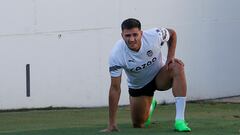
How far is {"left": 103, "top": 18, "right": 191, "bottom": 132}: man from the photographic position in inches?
279

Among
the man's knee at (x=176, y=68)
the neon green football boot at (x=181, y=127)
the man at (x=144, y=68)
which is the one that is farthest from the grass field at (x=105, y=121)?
the man's knee at (x=176, y=68)

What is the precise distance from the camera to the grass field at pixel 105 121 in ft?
24.2

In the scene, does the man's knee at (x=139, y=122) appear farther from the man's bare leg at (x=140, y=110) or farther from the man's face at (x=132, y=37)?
the man's face at (x=132, y=37)

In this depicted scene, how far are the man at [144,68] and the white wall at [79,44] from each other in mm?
4013

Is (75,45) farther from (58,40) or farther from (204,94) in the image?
(204,94)

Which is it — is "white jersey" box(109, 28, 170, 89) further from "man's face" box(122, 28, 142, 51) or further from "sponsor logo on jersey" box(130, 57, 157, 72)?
"man's face" box(122, 28, 142, 51)

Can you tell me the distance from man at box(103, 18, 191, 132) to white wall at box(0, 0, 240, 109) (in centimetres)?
401

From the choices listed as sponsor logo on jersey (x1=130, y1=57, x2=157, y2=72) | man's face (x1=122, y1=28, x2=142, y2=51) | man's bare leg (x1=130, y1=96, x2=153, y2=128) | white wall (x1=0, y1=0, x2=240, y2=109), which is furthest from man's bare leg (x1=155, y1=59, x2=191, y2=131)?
white wall (x1=0, y1=0, x2=240, y2=109)

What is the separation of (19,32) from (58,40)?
73 cm

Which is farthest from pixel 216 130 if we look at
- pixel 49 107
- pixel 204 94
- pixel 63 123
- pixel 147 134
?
pixel 204 94

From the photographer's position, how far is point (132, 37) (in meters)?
7.09

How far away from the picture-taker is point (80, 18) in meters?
12.1

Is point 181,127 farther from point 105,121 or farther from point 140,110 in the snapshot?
point 105,121

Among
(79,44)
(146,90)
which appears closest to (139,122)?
(146,90)
